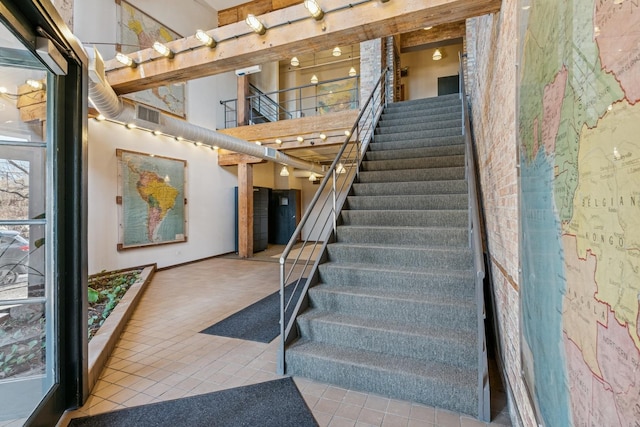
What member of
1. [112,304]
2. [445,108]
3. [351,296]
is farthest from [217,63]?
[445,108]

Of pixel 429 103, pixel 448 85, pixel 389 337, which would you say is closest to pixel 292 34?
pixel 389 337

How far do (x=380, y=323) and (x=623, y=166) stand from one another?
2.29 meters

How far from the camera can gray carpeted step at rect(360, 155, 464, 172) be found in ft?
14.5

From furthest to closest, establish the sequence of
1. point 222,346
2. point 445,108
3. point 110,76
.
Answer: point 445,108 → point 110,76 → point 222,346

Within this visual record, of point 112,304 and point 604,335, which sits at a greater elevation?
point 604,335

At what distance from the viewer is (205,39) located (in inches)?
120

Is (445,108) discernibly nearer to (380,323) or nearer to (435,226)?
(435,226)

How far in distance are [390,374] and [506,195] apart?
148 centimetres

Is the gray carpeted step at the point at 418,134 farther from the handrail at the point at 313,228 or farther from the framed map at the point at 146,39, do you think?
the framed map at the point at 146,39

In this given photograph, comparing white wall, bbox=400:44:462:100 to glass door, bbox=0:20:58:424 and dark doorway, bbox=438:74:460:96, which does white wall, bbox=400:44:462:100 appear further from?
glass door, bbox=0:20:58:424

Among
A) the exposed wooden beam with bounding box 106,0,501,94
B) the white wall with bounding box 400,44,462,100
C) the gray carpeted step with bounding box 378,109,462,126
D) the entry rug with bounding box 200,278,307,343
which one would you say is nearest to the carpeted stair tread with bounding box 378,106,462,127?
the gray carpeted step with bounding box 378,109,462,126

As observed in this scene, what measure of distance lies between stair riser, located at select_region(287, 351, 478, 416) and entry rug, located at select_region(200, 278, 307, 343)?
814 mm

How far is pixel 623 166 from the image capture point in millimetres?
564

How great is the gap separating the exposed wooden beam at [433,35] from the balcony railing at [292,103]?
167 centimetres
